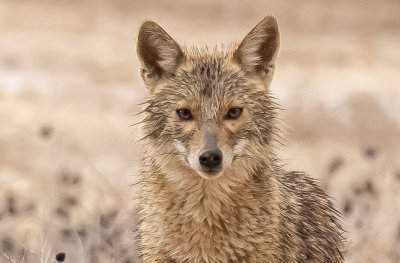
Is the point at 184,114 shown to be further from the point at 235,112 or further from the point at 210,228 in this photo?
the point at 210,228

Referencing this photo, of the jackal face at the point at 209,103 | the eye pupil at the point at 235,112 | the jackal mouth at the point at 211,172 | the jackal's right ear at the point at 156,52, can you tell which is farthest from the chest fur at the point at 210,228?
the jackal's right ear at the point at 156,52

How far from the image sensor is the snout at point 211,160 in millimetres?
6594

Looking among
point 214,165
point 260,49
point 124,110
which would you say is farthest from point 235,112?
point 124,110

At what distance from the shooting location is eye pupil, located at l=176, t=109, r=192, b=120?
274 inches

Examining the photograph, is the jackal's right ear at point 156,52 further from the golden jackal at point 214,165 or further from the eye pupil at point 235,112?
the eye pupil at point 235,112

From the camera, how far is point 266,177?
7.12m

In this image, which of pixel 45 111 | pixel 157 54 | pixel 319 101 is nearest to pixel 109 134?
pixel 45 111

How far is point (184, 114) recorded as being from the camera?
6969 millimetres

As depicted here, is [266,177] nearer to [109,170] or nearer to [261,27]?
[261,27]

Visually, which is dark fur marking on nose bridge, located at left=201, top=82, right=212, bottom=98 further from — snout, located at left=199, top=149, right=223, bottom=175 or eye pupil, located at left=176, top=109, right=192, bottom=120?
snout, located at left=199, top=149, right=223, bottom=175

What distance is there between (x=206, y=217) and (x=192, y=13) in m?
19.7

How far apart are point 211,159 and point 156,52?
110cm

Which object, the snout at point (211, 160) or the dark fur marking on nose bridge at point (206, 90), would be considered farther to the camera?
the dark fur marking on nose bridge at point (206, 90)

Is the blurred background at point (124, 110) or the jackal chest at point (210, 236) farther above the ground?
the jackal chest at point (210, 236)
